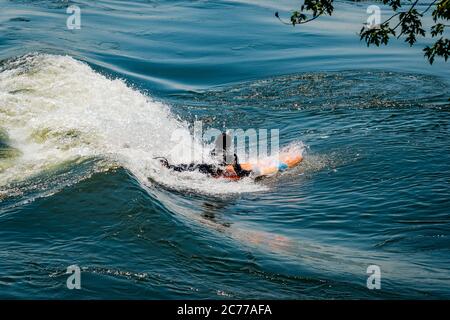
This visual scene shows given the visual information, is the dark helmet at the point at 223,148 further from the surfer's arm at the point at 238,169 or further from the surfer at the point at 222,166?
the surfer's arm at the point at 238,169

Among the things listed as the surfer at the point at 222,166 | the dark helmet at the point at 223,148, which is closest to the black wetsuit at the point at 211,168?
the surfer at the point at 222,166

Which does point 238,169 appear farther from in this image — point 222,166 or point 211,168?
point 211,168

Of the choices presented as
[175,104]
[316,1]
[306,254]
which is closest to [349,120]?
[175,104]

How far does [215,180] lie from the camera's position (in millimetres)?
13492

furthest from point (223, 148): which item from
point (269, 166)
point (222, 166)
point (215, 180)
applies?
point (269, 166)

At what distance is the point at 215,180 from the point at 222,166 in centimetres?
32

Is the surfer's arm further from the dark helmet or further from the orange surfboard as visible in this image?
the dark helmet

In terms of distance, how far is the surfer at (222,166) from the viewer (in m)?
13.5

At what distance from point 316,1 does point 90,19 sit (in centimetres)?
2379

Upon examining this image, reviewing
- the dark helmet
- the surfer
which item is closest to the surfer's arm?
the surfer

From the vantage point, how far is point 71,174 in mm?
12641

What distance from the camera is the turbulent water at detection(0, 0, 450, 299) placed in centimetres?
898

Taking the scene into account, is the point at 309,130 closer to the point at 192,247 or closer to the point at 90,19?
the point at 192,247
